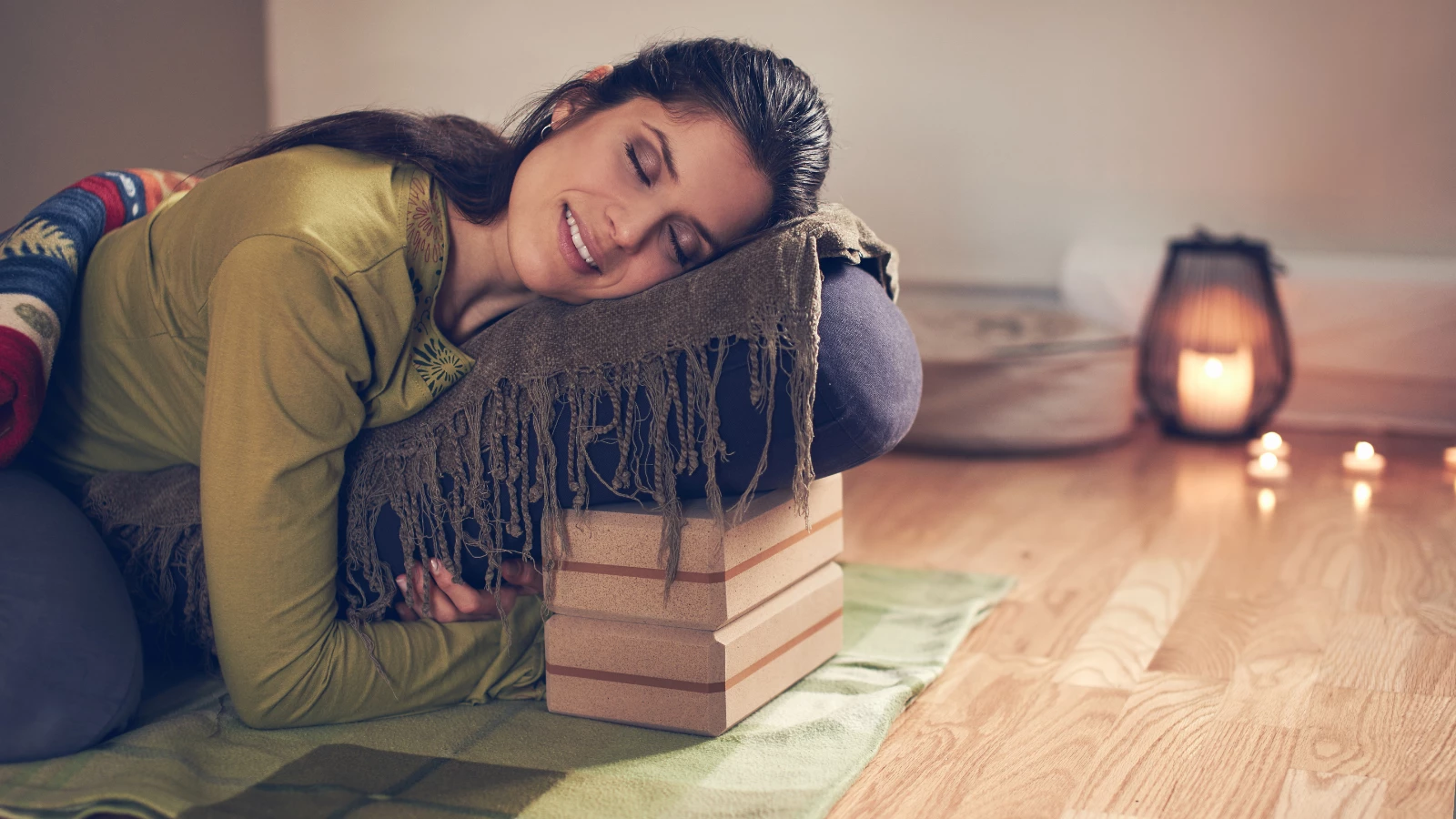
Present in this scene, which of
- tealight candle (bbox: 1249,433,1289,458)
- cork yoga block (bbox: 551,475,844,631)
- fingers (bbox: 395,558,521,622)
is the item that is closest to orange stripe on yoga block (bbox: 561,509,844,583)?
cork yoga block (bbox: 551,475,844,631)

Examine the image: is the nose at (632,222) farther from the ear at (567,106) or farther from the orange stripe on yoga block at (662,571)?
the orange stripe on yoga block at (662,571)

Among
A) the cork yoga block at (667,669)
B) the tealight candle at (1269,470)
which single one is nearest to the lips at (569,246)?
the cork yoga block at (667,669)

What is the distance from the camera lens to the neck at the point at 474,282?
1340 mm

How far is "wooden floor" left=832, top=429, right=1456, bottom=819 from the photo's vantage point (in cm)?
117

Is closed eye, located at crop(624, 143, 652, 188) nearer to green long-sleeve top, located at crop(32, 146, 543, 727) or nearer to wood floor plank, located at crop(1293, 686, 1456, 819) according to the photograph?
green long-sleeve top, located at crop(32, 146, 543, 727)

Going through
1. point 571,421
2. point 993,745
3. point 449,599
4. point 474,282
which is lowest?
point 993,745

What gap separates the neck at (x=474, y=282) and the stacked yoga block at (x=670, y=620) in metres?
0.29

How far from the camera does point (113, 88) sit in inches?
109

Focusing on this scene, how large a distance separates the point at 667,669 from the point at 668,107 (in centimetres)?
58

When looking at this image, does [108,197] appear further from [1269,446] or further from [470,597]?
[1269,446]

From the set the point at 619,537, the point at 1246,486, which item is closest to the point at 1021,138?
the point at 1246,486

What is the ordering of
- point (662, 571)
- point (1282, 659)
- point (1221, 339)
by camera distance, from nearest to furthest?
point (662, 571)
point (1282, 659)
point (1221, 339)

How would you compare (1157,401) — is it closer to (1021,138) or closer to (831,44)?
(1021,138)

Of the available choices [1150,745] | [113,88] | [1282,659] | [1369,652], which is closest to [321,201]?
[1150,745]
